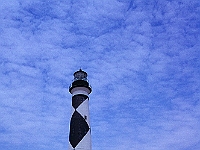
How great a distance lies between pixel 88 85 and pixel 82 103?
1777 millimetres

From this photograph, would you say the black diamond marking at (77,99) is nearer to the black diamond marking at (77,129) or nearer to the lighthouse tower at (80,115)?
the lighthouse tower at (80,115)

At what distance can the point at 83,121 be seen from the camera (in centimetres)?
2342

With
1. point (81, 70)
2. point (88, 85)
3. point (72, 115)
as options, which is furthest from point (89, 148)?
point (81, 70)

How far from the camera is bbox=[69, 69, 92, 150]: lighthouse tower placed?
22.6 m

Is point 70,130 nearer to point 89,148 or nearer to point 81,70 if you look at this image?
point 89,148

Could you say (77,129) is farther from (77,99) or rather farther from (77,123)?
(77,99)

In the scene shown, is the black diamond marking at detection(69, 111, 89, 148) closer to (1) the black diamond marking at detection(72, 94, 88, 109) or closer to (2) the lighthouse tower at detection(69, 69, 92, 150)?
(2) the lighthouse tower at detection(69, 69, 92, 150)

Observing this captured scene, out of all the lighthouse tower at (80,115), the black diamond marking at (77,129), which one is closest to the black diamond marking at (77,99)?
the lighthouse tower at (80,115)

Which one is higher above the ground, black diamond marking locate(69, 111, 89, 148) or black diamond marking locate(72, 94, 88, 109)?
black diamond marking locate(72, 94, 88, 109)

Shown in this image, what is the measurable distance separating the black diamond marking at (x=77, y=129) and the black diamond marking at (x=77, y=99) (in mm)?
692

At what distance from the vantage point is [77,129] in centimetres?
2306

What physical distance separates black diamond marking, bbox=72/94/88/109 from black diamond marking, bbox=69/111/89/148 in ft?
2.27

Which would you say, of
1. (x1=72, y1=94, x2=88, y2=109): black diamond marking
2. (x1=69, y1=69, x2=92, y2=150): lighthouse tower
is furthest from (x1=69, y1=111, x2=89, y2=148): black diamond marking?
(x1=72, y1=94, x2=88, y2=109): black diamond marking

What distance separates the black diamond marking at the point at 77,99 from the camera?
23.8 metres
